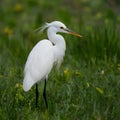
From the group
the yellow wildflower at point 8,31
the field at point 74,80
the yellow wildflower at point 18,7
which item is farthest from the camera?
the yellow wildflower at point 18,7

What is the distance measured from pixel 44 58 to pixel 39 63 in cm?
7

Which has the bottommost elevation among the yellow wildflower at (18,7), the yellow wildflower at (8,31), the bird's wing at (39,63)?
the yellow wildflower at (8,31)

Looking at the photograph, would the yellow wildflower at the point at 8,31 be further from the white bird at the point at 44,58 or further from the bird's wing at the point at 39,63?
the bird's wing at the point at 39,63

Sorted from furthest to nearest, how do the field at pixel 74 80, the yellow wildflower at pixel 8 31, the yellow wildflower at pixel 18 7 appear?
the yellow wildflower at pixel 18 7, the yellow wildflower at pixel 8 31, the field at pixel 74 80

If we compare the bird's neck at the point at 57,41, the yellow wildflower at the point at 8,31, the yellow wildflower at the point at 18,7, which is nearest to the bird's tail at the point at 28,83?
the bird's neck at the point at 57,41

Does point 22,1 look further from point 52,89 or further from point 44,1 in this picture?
point 52,89

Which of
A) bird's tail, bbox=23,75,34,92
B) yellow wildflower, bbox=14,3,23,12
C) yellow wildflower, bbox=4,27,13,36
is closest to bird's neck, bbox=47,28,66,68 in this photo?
bird's tail, bbox=23,75,34,92

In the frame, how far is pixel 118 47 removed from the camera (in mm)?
7273

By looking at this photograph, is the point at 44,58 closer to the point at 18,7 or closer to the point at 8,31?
the point at 8,31

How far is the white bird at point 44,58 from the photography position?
5.68 m

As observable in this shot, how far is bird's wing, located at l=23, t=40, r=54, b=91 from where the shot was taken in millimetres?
5680

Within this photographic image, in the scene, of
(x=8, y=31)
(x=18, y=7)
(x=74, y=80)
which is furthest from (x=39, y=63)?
(x=18, y=7)

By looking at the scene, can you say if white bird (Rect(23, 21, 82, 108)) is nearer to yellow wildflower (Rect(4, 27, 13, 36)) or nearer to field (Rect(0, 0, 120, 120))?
field (Rect(0, 0, 120, 120))

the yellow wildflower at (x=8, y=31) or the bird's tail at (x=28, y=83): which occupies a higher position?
the bird's tail at (x=28, y=83)
